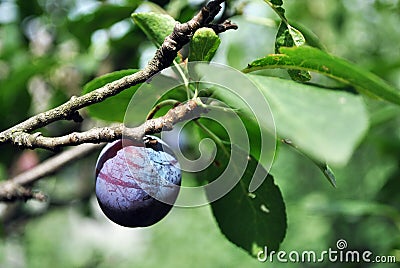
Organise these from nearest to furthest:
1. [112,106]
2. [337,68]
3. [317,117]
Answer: [317,117], [337,68], [112,106]

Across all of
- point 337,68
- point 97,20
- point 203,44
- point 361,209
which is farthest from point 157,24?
point 361,209

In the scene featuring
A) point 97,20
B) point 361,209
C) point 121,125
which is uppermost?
point 121,125

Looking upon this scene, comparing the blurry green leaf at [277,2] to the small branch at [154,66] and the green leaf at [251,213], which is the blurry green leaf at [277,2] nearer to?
the small branch at [154,66]

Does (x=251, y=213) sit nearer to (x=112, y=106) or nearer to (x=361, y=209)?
(x=112, y=106)

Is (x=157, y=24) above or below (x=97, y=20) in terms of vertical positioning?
above

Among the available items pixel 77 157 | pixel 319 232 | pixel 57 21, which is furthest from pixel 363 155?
pixel 77 157

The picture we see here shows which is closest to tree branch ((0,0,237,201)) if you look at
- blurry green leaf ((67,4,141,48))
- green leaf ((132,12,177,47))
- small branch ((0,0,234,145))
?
small branch ((0,0,234,145))
